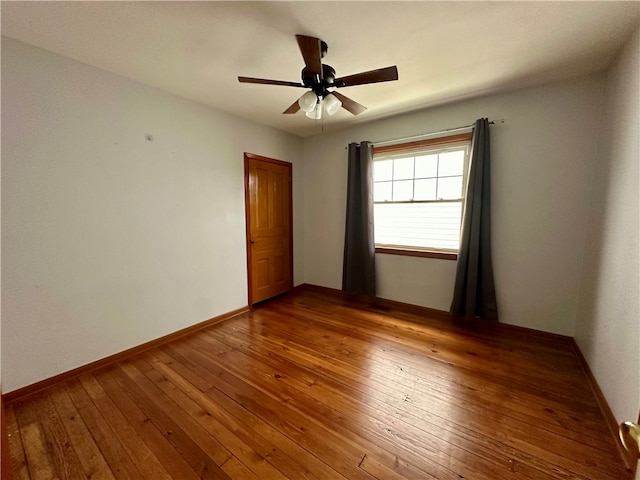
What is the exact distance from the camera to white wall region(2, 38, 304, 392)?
1.74 meters

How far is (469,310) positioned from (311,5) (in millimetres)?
3008

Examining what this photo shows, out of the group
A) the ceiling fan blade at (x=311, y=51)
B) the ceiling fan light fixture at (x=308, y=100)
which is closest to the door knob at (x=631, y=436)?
the ceiling fan blade at (x=311, y=51)

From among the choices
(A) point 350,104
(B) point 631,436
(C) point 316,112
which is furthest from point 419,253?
(B) point 631,436

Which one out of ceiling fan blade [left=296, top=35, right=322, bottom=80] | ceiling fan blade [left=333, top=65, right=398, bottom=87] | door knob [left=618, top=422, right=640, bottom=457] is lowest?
door knob [left=618, top=422, right=640, bottom=457]

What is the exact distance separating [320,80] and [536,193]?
2.36 m

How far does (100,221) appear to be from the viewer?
2104 millimetres

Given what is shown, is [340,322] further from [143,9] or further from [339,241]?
[143,9]

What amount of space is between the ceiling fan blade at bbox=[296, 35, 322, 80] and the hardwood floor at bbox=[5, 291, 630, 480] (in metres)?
2.28

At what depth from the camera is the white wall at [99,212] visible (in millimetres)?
1743

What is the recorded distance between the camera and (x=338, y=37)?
1.71 metres

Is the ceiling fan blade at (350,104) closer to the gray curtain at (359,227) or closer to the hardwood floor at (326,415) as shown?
the gray curtain at (359,227)

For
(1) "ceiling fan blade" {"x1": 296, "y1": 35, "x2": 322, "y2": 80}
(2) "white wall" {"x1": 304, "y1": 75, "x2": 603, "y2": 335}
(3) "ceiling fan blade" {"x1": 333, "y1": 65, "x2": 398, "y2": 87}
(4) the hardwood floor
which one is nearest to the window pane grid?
(2) "white wall" {"x1": 304, "y1": 75, "x2": 603, "y2": 335}

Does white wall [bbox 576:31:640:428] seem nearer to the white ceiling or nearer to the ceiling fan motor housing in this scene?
the white ceiling

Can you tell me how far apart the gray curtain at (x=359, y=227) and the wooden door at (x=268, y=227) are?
3.24 ft
